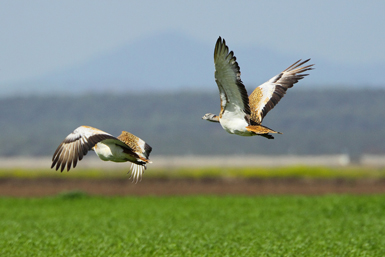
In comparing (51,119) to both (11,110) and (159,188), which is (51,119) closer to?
(11,110)

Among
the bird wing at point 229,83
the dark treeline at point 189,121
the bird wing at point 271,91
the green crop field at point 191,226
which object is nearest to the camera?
the bird wing at point 229,83

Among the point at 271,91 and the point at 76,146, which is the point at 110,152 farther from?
the point at 271,91

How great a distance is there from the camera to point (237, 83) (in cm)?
610

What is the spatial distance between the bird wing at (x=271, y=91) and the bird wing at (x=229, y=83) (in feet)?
1.43

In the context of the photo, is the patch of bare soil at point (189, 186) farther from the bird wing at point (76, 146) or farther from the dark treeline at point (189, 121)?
the dark treeline at point (189, 121)

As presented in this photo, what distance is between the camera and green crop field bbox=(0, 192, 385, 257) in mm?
12172

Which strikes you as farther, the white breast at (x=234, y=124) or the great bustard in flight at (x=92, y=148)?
the white breast at (x=234, y=124)

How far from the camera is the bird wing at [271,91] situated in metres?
7.12

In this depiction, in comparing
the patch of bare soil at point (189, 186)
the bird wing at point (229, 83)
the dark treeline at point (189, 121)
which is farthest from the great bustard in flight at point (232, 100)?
the dark treeline at point (189, 121)

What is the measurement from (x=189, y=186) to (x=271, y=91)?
24.6 m

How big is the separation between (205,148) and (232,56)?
91326 millimetres

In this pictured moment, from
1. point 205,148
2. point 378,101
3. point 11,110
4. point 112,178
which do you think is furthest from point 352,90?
point 112,178

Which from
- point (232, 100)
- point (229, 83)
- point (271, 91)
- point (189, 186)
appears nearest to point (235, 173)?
point (189, 186)

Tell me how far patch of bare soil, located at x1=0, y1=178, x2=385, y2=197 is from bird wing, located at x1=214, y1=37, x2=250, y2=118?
2267 cm
